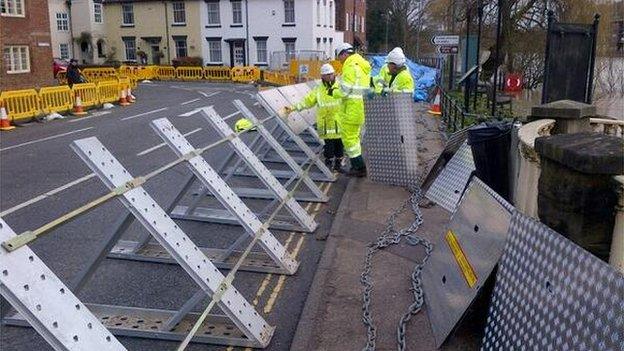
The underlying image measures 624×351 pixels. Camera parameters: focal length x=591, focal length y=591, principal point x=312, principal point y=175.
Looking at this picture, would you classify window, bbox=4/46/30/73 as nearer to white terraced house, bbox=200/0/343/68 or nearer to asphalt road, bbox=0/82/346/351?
asphalt road, bbox=0/82/346/351

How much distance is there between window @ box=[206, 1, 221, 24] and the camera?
153ft

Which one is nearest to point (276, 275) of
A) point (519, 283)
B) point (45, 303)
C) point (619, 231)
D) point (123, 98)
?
point (519, 283)

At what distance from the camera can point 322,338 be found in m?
4.47

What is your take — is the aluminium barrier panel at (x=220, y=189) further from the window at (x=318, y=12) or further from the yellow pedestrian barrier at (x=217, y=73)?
the window at (x=318, y=12)

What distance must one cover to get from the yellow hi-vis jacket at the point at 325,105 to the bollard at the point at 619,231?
6.11m

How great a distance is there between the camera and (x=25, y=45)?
27812 mm

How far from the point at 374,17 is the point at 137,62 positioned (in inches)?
1435

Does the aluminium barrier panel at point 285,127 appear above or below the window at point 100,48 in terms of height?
below

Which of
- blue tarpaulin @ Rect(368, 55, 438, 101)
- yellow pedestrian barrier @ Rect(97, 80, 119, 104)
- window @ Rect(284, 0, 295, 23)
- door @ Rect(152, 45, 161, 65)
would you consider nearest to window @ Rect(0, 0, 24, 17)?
yellow pedestrian barrier @ Rect(97, 80, 119, 104)

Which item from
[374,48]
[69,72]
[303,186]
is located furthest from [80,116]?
[374,48]

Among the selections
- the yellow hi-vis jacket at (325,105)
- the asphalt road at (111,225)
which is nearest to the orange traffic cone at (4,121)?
the asphalt road at (111,225)

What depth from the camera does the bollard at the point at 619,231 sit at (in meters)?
3.45

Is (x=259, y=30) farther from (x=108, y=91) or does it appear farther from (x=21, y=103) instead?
(x=21, y=103)

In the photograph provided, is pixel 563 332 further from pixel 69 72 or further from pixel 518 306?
pixel 69 72
